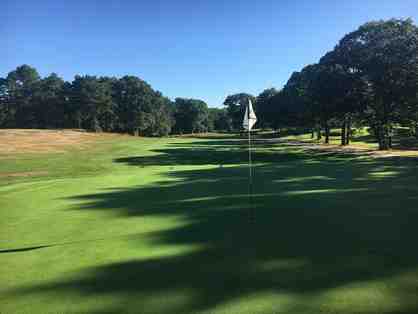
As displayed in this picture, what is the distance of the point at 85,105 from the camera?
303ft

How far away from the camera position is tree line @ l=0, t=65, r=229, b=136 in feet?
308

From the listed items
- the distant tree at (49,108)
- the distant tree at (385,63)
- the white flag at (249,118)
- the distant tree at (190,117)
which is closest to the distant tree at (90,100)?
the distant tree at (49,108)

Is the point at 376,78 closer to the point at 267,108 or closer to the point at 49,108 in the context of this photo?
the point at 267,108

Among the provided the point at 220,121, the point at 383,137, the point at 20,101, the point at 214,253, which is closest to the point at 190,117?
the point at 220,121

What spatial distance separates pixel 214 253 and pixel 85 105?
9394cm

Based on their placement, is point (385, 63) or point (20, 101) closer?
point (385, 63)

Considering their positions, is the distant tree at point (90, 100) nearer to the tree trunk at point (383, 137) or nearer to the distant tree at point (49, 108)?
the distant tree at point (49, 108)

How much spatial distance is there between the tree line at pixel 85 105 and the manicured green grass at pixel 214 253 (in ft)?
290

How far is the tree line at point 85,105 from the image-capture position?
9394 centimetres

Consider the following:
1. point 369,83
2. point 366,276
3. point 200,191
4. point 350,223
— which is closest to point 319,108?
point 369,83

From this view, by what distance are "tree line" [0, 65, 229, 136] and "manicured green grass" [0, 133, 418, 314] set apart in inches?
3476

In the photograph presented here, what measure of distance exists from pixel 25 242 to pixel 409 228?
24.4 feet

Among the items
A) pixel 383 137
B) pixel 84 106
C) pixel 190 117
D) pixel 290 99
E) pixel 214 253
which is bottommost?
pixel 214 253

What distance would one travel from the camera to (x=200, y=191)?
1188 centimetres
